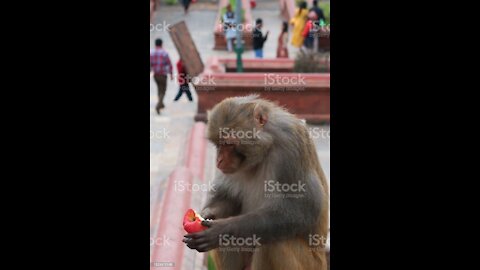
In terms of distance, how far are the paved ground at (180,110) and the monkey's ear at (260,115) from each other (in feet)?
12.7

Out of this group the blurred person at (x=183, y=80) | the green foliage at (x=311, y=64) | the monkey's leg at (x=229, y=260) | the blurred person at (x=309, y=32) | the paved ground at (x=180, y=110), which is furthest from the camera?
the blurred person at (x=309, y=32)

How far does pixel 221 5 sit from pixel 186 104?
10360mm

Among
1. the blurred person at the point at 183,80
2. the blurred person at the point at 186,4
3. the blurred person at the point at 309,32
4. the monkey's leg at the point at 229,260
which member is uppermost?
the blurred person at the point at 186,4

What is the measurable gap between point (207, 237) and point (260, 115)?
3.89 feet

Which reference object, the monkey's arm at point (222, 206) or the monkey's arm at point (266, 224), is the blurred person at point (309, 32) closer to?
the monkey's arm at point (222, 206)

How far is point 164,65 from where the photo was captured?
1578cm

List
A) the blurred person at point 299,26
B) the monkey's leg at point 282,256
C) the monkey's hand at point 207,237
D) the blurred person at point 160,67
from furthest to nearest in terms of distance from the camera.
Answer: the blurred person at point 299,26 < the blurred person at point 160,67 < the monkey's leg at point 282,256 < the monkey's hand at point 207,237

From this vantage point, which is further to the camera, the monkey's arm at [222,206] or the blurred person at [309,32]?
the blurred person at [309,32]

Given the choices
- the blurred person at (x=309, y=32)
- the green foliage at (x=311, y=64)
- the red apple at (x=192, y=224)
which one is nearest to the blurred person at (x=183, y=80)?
the green foliage at (x=311, y=64)

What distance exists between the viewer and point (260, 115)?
262 inches

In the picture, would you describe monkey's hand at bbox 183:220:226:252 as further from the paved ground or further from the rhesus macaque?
the paved ground

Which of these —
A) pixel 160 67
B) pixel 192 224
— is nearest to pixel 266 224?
pixel 192 224

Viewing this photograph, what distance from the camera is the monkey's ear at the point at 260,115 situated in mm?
6617

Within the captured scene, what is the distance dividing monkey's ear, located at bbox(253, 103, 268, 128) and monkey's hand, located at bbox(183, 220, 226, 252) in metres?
0.94
